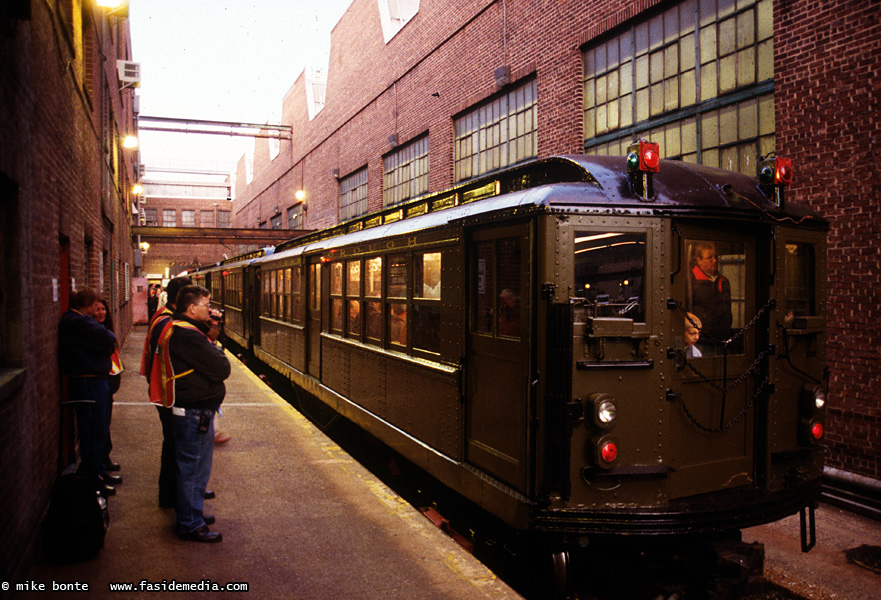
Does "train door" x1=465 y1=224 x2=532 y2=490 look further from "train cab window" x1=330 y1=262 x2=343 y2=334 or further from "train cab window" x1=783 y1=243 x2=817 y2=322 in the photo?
"train cab window" x1=330 y1=262 x2=343 y2=334

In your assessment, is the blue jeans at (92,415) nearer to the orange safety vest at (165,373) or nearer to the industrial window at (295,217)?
the orange safety vest at (165,373)

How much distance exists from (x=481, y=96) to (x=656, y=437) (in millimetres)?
11096

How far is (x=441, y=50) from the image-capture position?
50.1ft

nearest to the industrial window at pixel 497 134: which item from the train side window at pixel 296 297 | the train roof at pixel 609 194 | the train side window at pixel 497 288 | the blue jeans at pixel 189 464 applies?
the train side window at pixel 296 297

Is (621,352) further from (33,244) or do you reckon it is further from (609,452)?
(33,244)

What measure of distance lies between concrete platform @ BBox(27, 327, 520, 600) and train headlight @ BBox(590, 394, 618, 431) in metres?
1.13

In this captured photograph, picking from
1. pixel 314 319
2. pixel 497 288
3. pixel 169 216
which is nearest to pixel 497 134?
pixel 314 319

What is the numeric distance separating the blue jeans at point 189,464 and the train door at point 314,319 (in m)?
4.51

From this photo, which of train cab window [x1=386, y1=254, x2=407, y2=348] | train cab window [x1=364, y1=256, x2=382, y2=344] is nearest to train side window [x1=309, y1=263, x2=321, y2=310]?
train cab window [x1=364, y1=256, x2=382, y2=344]

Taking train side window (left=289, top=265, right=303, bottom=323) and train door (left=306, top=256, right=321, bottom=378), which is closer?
train door (left=306, top=256, right=321, bottom=378)

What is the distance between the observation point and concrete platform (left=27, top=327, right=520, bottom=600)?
370cm

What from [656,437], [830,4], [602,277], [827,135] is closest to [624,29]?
[830,4]

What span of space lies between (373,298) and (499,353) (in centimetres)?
274

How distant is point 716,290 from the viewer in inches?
165
